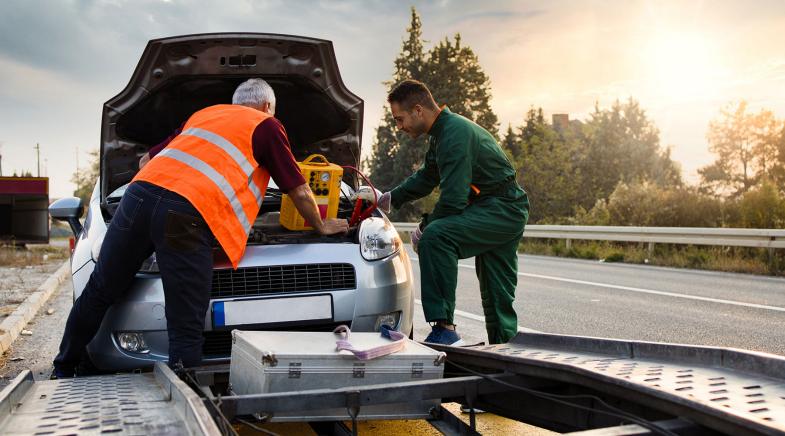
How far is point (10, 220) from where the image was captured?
77.8 ft

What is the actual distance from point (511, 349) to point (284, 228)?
1.86m

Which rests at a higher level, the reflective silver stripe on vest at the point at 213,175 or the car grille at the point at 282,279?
Result: the reflective silver stripe on vest at the point at 213,175

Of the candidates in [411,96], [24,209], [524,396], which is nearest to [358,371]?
[524,396]

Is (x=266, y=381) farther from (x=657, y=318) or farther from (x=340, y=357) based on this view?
(x=657, y=318)

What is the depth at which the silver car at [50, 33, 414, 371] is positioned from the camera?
377 cm

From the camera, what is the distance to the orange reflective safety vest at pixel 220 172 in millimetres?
3588

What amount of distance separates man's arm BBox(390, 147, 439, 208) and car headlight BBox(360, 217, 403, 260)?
2.71 feet

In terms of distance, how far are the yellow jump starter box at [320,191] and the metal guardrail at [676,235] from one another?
11.3 metres

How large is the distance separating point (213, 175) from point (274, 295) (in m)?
0.68

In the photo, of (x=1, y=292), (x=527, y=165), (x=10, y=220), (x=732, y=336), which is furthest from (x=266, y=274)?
(x=527, y=165)

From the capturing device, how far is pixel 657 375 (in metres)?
2.65

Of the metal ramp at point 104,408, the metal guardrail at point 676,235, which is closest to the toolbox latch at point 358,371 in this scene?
the metal ramp at point 104,408

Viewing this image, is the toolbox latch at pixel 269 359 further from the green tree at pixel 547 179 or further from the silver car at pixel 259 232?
the green tree at pixel 547 179

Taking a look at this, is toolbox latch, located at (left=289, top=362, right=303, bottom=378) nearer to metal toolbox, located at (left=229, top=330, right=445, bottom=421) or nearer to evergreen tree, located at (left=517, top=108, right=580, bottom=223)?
metal toolbox, located at (left=229, top=330, right=445, bottom=421)
